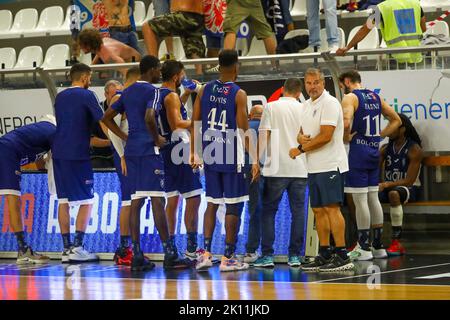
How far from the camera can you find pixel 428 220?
14023 millimetres

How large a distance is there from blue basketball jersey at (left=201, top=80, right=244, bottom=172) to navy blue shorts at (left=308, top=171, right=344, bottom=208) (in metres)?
0.90

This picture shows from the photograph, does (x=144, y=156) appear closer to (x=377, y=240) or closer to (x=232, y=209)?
(x=232, y=209)

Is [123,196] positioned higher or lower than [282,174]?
lower

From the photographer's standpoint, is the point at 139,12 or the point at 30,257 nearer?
the point at 30,257

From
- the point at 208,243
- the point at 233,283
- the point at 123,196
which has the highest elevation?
the point at 123,196

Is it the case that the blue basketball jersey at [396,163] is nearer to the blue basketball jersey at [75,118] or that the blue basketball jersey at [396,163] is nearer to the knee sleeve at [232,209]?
the knee sleeve at [232,209]

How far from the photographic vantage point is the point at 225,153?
432 inches

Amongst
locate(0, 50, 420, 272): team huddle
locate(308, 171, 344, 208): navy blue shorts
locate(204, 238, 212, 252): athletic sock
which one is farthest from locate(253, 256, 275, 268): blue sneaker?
locate(308, 171, 344, 208): navy blue shorts

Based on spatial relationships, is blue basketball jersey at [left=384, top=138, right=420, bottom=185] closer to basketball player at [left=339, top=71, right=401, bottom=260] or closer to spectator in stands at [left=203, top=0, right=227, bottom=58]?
basketball player at [left=339, top=71, right=401, bottom=260]

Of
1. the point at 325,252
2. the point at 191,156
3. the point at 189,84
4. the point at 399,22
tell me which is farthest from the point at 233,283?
the point at 399,22

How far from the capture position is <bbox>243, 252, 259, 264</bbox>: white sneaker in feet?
38.5

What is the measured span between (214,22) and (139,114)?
3895 millimetres
